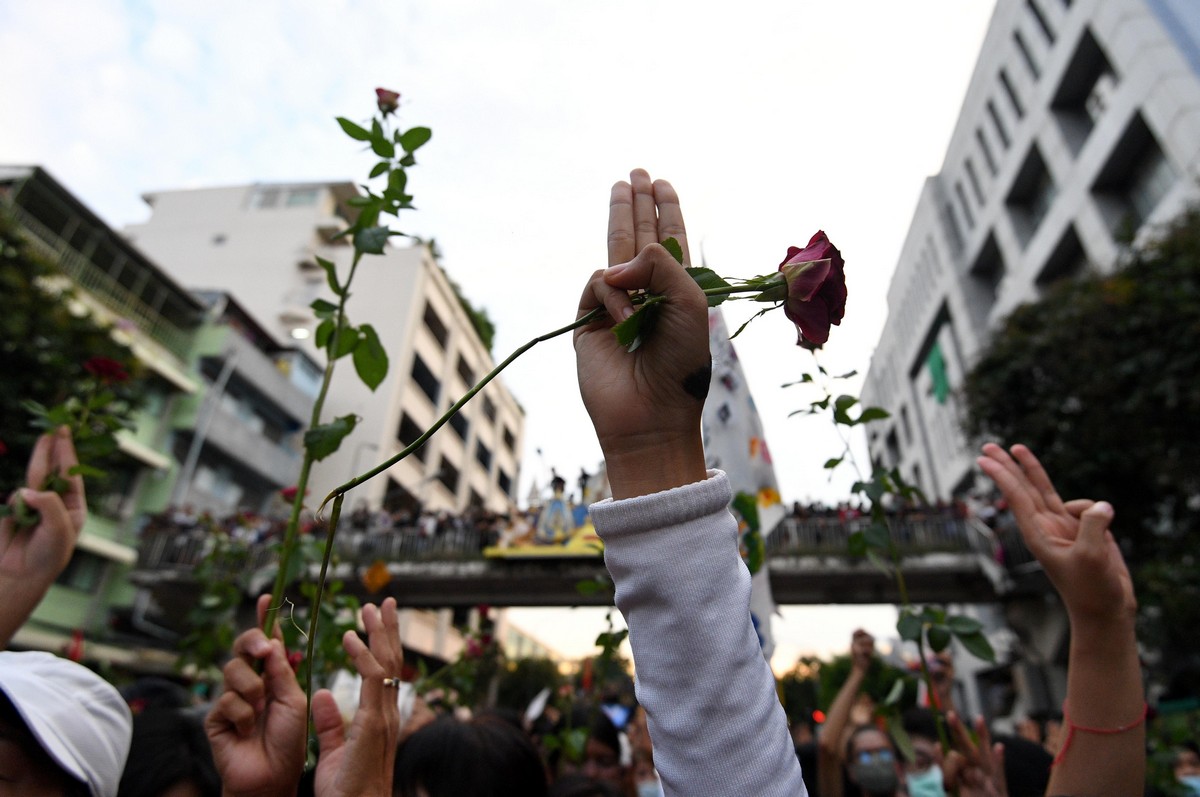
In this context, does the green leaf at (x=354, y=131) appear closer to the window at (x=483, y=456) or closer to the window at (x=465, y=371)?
the window at (x=465, y=371)

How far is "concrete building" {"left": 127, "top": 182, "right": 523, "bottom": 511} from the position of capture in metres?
24.3

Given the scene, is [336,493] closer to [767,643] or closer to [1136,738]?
[1136,738]

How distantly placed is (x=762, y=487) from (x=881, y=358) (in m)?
30.9

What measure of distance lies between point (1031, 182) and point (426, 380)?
21125mm

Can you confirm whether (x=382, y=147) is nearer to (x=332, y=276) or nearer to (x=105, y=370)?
(x=332, y=276)

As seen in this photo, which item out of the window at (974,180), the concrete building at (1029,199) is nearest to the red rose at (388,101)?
the concrete building at (1029,199)

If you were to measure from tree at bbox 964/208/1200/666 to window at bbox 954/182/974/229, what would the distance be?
12.8m

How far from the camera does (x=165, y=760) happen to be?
1.76m

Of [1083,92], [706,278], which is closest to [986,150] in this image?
[1083,92]

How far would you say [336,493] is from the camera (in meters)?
0.75

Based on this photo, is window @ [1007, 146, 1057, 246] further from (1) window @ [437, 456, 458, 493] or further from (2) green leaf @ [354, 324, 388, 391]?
(2) green leaf @ [354, 324, 388, 391]

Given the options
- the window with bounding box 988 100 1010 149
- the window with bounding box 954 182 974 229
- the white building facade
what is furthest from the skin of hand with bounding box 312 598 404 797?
the window with bounding box 954 182 974 229

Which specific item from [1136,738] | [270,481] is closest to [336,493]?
[1136,738]

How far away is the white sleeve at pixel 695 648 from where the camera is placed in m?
0.72
